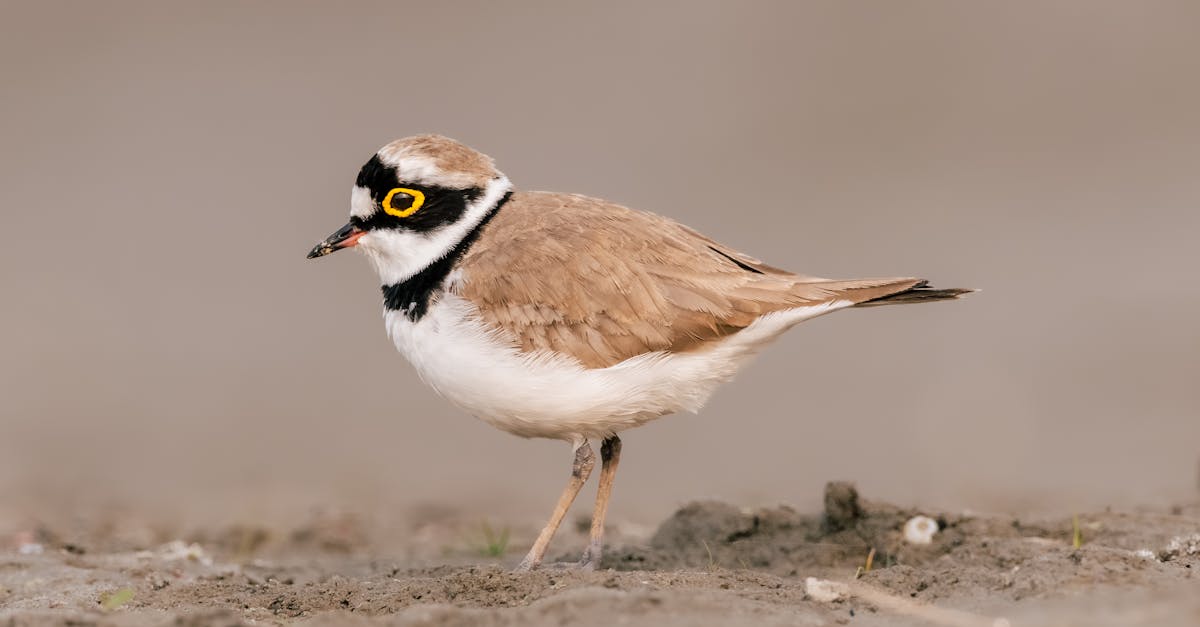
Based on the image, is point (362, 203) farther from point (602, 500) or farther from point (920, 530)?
point (920, 530)

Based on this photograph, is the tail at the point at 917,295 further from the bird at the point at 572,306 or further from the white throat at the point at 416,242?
the white throat at the point at 416,242

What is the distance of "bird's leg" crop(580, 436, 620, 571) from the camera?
682cm

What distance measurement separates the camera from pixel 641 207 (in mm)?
14602

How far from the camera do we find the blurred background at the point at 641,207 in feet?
35.9

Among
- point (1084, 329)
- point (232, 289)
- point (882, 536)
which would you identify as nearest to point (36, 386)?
point (232, 289)

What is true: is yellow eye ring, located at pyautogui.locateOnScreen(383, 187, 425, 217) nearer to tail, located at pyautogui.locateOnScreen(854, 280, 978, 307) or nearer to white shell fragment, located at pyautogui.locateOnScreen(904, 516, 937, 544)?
tail, located at pyautogui.locateOnScreen(854, 280, 978, 307)

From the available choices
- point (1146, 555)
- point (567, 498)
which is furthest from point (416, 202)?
point (1146, 555)

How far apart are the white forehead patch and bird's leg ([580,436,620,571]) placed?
5.25 ft

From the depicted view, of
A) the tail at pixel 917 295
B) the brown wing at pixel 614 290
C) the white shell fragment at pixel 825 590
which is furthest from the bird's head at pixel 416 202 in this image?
the white shell fragment at pixel 825 590

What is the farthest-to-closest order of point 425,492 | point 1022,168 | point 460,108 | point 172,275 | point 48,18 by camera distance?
point 48,18
point 460,108
point 1022,168
point 172,275
point 425,492

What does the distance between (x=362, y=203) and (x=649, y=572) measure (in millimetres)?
2303

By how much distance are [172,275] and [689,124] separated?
6.05 metres

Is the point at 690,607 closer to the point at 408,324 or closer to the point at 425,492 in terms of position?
the point at 408,324

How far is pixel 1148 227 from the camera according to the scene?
14344 millimetres
